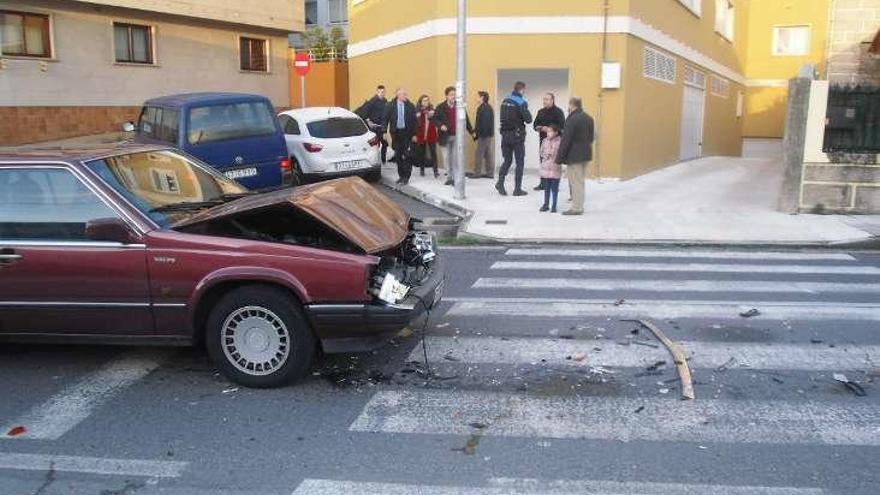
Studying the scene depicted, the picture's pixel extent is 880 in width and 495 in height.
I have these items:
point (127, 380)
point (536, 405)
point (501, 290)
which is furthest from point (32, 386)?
point (501, 290)

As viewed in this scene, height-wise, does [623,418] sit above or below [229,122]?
below

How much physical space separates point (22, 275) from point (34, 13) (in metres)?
16.9

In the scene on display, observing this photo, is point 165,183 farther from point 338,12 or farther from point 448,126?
point 338,12

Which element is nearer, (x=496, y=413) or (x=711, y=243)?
(x=496, y=413)

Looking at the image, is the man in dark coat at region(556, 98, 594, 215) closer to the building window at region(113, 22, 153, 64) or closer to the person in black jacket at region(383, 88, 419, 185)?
the person in black jacket at region(383, 88, 419, 185)

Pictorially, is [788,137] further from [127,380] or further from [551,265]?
[127,380]

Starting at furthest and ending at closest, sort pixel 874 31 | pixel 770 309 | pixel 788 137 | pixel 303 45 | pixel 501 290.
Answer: pixel 303 45
pixel 874 31
pixel 788 137
pixel 501 290
pixel 770 309

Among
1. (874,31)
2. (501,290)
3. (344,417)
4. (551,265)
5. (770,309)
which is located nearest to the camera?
(344,417)

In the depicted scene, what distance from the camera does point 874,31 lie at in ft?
62.3

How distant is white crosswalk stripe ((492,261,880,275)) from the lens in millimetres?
9109

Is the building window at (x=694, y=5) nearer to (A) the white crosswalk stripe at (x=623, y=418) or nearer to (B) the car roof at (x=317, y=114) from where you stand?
(B) the car roof at (x=317, y=114)

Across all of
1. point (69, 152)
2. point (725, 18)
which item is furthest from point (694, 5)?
point (69, 152)

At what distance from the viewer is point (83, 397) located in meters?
5.20

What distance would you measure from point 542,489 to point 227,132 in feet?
30.9
